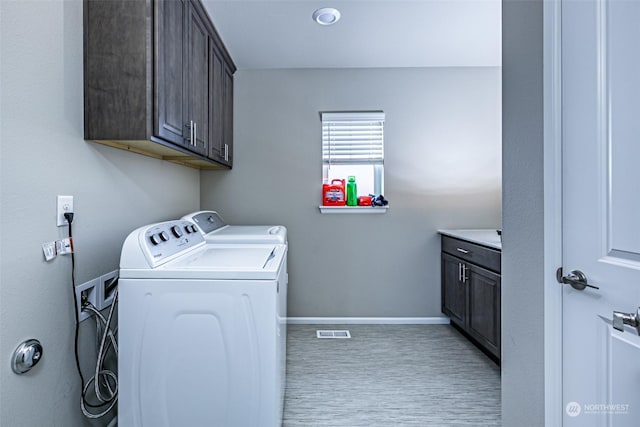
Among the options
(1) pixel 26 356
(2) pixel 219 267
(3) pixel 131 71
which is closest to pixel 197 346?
(2) pixel 219 267

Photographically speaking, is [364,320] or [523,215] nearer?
[523,215]

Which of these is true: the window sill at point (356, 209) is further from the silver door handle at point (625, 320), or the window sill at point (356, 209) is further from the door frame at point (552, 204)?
the silver door handle at point (625, 320)

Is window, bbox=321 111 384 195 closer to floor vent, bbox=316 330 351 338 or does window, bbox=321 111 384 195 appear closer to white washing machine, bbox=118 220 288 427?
floor vent, bbox=316 330 351 338

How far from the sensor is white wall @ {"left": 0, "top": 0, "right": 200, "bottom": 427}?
3.28 feet

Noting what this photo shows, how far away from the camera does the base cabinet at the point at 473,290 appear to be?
208 cm

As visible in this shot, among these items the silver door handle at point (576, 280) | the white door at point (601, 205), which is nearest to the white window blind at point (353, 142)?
the white door at point (601, 205)

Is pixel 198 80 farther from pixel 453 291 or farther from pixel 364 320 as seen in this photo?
pixel 453 291

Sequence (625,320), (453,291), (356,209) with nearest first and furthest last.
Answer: (625,320) < (453,291) < (356,209)

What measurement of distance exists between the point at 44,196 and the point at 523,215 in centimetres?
181

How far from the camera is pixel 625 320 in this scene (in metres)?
0.80

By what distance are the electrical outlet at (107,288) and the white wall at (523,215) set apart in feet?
6.00

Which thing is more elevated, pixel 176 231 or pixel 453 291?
pixel 176 231

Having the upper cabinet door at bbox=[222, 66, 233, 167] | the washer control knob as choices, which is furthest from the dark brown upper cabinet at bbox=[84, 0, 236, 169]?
the upper cabinet door at bbox=[222, 66, 233, 167]

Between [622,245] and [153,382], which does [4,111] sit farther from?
[622,245]
